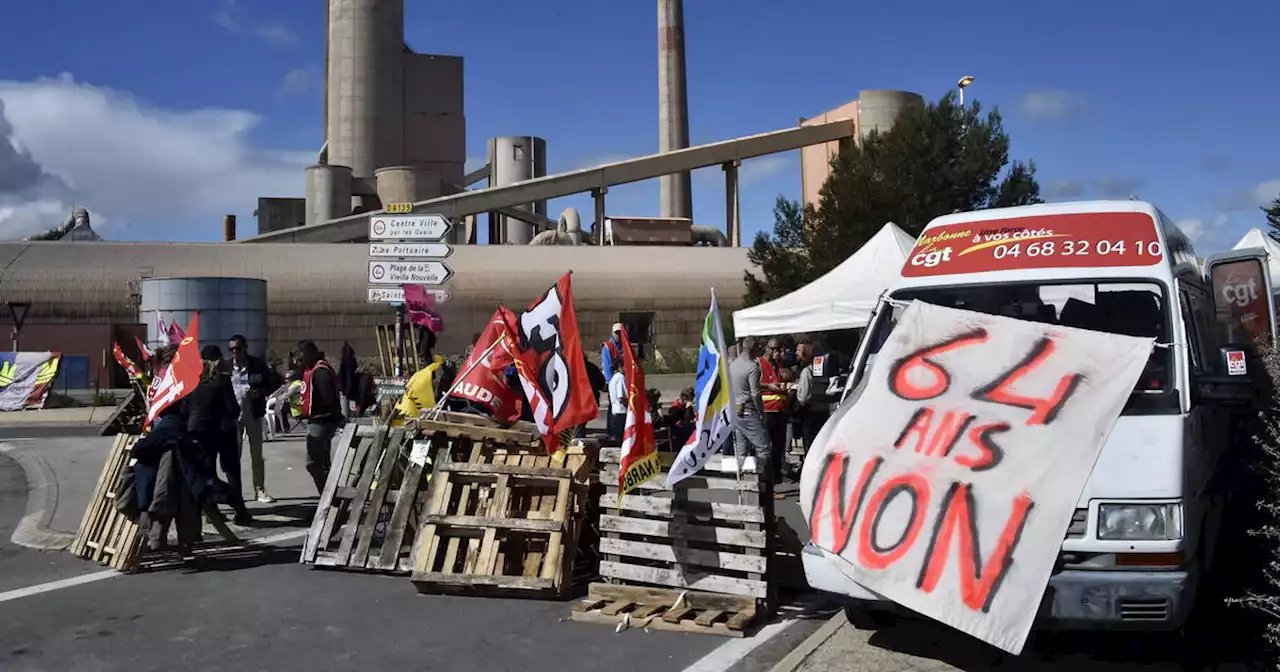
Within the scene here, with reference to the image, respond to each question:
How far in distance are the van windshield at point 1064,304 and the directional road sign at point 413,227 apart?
20.9 feet

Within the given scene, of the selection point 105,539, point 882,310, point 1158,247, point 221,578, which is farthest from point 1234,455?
point 105,539

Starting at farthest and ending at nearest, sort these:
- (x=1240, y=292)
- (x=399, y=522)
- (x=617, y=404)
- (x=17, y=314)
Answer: (x=17, y=314)
(x=617, y=404)
(x=1240, y=292)
(x=399, y=522)

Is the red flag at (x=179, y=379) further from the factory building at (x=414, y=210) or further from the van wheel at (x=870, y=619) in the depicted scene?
the factory building at (x=414, y=210)

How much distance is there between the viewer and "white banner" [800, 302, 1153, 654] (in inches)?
180

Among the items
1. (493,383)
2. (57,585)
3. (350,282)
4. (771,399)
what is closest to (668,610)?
(493,383)

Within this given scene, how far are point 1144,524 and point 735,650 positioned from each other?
7.54 ft

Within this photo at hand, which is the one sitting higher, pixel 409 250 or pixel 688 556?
pixel 409 250

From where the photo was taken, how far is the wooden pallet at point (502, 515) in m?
6.93

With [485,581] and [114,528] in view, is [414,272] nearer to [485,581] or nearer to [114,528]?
[114,528]

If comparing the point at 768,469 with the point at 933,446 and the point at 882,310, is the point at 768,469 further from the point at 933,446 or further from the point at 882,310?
the point at 933,446

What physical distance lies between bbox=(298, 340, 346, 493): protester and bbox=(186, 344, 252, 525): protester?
69 cm

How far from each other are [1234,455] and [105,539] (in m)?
8.53

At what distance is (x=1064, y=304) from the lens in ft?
20.3

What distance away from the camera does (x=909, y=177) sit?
23.6 metres
